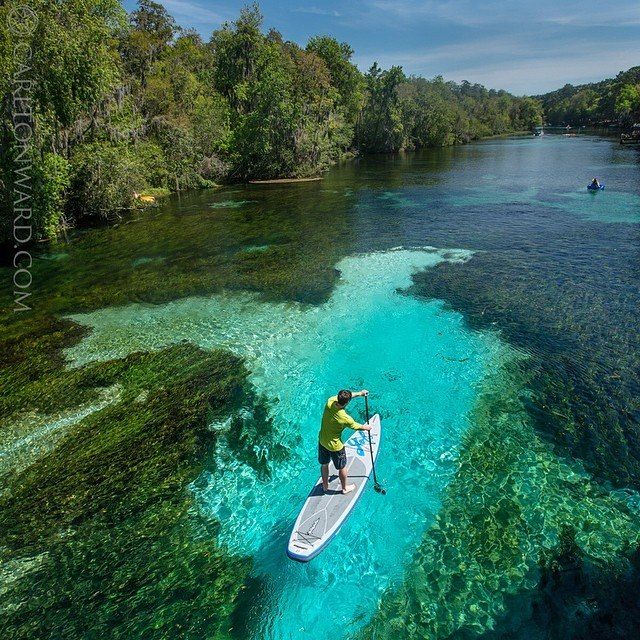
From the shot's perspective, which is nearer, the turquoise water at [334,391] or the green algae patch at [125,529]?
the green algae patch at [125,529]

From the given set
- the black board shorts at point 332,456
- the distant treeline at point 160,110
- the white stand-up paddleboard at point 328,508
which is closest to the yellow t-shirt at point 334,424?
the black board shorts at point 332,456

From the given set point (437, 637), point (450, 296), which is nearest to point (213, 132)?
point (450, 296)

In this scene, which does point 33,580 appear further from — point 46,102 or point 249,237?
point 46,102

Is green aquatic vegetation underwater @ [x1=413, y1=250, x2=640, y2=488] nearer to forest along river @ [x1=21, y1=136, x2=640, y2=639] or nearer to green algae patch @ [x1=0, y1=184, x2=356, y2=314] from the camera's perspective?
forest along river @ [x1=21, y1=136, x2=640, y2=639]

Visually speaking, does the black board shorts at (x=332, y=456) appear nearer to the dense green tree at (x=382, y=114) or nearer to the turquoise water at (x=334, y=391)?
the turquoise water at (x=334, y=391)

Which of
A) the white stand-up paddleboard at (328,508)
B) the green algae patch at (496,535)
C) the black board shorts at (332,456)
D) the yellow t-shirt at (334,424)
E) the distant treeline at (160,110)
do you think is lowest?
the green algae patch at (496,535)
